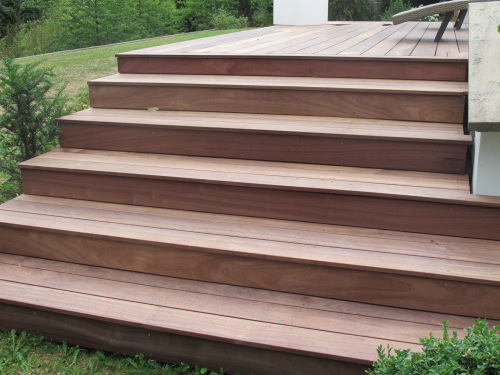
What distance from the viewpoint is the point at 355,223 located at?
2.62 meters

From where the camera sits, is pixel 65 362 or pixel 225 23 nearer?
pixel 65 362

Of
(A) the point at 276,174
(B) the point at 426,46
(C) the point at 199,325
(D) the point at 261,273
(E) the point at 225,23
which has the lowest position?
(C) the point at 199,325

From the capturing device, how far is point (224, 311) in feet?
7.62

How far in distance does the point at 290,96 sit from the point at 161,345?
5.29 ft

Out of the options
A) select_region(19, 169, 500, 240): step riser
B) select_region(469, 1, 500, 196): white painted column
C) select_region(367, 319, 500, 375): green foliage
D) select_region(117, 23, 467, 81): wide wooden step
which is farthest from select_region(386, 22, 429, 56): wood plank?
select_region(367, 319, 500, 375): green foliage

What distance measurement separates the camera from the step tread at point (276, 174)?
2527 mm

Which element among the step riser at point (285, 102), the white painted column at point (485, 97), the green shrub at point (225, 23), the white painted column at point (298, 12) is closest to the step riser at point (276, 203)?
the white painted column at point (485, 97)

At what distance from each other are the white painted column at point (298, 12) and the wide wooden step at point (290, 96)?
130 inches

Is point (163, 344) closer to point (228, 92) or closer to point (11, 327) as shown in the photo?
point (11, 327)

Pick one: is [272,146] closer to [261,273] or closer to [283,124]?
[283,124]

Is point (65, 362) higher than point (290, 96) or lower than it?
lower

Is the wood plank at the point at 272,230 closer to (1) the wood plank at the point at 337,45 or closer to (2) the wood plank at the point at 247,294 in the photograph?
(2) the wood plank at the point at 247,294

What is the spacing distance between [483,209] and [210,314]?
124 centimetres

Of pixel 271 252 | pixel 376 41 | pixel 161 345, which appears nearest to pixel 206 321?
pixel 161 345
